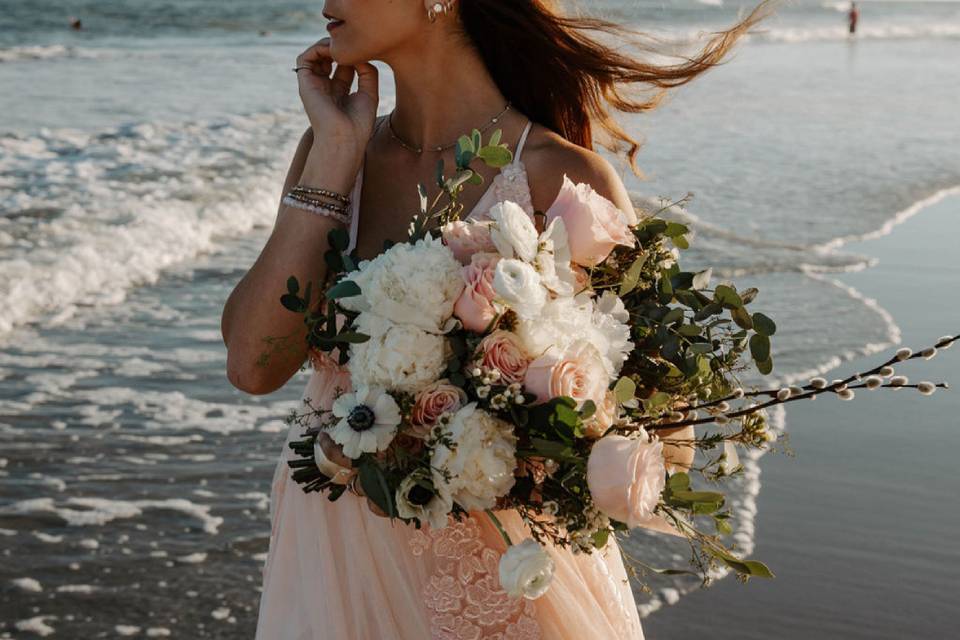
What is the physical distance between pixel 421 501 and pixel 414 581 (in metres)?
0.55

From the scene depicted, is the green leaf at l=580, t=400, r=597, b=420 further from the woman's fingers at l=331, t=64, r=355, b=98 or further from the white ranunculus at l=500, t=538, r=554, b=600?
the woman's fingers at l=331, t=64, r=355, b=98

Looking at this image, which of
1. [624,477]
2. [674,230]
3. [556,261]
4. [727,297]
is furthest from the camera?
[674,230]

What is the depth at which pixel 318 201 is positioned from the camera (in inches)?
113

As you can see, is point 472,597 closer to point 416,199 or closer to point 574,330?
point 574,330

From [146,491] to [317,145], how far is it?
3.62 metres

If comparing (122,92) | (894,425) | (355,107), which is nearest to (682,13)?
(122,92)

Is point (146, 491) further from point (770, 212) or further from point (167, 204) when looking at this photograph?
point (770, 212)

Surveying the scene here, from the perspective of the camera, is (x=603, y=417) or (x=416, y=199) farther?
(x=416, y=199)

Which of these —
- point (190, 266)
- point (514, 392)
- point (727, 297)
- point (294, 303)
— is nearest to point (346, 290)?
point (294, 303)

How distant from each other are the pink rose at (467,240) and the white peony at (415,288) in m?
0.05

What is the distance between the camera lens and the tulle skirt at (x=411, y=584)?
2.57 m

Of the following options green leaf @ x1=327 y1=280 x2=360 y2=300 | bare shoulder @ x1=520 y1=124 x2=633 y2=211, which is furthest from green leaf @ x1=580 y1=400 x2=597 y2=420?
bare shoulder @ x1=520 y1=124 x2=633 y2=211

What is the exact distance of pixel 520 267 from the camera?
6.88 feet

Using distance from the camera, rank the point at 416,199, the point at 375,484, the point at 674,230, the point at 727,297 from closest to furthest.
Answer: the point at 375,484
the point at 727,297
the point at 674,230
the point at 416,199
